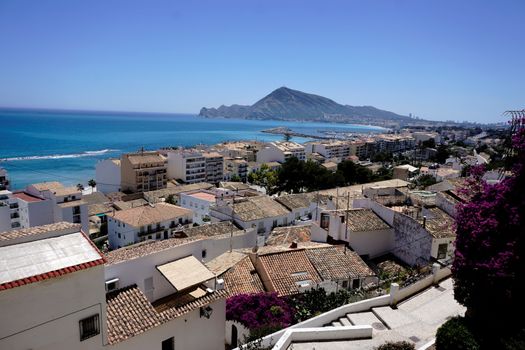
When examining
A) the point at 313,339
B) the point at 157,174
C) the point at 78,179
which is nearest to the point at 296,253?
the point at 313,339

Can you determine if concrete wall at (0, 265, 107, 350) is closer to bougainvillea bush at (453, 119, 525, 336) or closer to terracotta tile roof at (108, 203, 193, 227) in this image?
bougainvillea bush at (453, 119, 525, 336)

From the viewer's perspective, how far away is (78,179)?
316 ft

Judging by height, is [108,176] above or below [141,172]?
below

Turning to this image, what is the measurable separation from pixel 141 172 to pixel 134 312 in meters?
69.2

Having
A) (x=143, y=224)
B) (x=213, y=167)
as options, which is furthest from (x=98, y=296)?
(x=213, y=167)

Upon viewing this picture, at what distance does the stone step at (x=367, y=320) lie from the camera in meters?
12.6

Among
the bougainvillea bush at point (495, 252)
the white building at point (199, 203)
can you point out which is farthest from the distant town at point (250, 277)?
the white building at point (199, 203)

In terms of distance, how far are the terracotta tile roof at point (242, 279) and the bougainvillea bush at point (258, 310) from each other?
7.21 feet

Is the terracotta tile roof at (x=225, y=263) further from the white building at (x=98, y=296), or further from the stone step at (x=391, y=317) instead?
the stone step at (x=391, y=317)

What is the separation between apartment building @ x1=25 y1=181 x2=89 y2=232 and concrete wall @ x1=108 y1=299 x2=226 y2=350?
40368 millimetres

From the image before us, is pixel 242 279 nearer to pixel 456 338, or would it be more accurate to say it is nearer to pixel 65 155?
pixel 456 338

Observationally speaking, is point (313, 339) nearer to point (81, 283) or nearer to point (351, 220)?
point (81, 283)

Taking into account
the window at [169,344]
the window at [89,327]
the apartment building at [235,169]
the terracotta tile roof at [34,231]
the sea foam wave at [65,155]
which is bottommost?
the sea foam wave at [65,155]

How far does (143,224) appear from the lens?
143 ft
